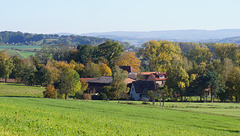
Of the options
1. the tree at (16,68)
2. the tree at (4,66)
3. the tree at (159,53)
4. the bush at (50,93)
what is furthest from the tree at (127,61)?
the bush at (50,93)

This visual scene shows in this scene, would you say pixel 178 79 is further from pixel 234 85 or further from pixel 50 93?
pixel 50 93

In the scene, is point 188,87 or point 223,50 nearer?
point 188,87

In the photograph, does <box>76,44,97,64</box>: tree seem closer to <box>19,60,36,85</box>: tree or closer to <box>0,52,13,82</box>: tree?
<box>19,60,36,85</box>: tree

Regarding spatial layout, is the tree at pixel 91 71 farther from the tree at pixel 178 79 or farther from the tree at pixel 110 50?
the tree at pixel 178 79

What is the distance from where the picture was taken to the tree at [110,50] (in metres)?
123

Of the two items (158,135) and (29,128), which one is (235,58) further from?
(29,128)

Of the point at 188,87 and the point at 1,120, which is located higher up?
the point at 1,120

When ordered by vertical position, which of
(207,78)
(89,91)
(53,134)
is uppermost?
(53,134)

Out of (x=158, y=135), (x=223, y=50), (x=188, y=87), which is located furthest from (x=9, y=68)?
(x=158, y=135)

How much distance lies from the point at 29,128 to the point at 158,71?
103451 mm

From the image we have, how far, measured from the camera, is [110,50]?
124m

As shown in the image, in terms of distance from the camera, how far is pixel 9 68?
367 ft

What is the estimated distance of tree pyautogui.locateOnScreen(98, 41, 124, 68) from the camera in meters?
123

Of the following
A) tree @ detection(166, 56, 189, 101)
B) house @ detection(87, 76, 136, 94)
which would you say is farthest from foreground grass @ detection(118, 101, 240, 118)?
house @ detection(87, 76, 136, 94)
